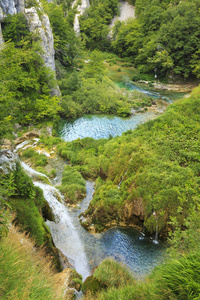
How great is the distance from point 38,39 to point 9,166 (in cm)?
1973

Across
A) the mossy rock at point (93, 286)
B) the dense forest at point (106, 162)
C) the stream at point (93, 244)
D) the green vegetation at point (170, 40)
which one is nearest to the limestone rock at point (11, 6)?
the dense forest at point (106, 162)

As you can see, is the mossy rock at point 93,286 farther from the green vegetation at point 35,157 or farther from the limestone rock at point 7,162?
the green vegetation at point 35,157

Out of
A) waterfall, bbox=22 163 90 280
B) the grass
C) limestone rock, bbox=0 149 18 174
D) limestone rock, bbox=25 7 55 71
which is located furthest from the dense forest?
waterfall, bbox=22 163 90 280

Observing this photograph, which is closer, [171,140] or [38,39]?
[171,140]

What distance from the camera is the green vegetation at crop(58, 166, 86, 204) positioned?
11238mm

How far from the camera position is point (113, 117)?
23.2 metres

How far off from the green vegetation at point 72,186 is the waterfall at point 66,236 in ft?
3.19

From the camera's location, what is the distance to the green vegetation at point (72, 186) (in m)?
11.2

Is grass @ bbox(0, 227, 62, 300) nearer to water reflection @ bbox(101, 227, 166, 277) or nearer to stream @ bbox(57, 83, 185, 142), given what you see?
water reflection @ bbox(101, 227, 166, 277)

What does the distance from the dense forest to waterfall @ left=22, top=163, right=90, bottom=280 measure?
0.88 metres

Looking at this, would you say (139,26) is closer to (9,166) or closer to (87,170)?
(87,170)

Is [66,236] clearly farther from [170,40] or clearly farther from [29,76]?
[170,40]

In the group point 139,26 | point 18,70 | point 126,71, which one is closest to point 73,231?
point 18,70

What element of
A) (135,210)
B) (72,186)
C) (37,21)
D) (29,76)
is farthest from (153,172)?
(37,21)
